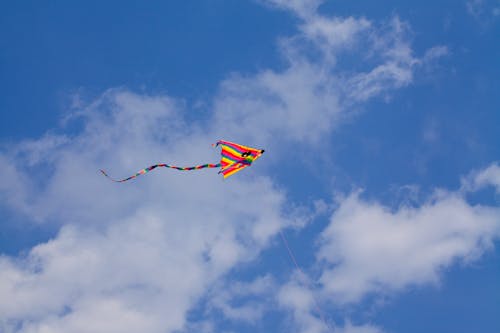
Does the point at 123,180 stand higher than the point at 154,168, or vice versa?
the point at 154,168

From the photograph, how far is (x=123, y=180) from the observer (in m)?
34.8

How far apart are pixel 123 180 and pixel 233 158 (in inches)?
473

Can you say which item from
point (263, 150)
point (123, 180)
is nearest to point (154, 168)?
point (123, 180)

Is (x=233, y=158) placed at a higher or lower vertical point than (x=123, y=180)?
higher

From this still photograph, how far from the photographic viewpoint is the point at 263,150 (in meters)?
40.9

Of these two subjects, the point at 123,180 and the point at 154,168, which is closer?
the point at 123,180

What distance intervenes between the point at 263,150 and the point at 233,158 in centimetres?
342

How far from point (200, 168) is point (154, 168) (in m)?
4.50

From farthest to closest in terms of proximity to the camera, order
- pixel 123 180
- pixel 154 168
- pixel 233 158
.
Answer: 1. pixel 233 158
2. pixel 154 168
3. pixel 123 180

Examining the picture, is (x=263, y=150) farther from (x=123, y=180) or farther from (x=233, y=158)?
(x=123, y=180)

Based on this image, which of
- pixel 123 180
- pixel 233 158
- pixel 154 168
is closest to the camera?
pixel 123 180

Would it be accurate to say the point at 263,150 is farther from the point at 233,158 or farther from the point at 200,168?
the point at 200,168

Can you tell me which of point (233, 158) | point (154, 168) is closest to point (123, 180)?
point (154, 168)

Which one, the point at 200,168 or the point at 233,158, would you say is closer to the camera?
the point at 200,168
